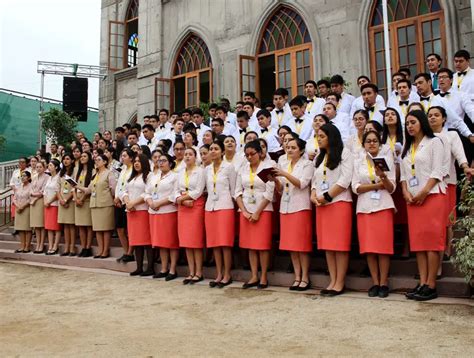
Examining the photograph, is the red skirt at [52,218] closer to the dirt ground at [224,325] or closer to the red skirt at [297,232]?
the dirt ground at [224,325]

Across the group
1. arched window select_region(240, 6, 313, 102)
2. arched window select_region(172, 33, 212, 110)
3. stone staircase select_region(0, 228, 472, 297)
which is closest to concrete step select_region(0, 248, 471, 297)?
stone staircase select_region(0, 228, 472, 297)

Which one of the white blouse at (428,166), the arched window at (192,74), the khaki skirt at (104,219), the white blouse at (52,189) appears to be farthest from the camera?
the arched window at (192,74)

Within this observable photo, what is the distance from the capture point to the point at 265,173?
5.08m

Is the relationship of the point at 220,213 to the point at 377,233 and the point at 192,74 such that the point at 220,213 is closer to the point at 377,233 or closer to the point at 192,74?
the point at 377,233

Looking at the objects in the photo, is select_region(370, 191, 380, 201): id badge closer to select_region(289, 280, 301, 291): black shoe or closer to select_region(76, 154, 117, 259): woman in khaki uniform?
select_region(289, 280, 301, 291): black shoe

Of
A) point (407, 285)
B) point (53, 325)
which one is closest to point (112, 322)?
point (53, 325)

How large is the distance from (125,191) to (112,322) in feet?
9.30

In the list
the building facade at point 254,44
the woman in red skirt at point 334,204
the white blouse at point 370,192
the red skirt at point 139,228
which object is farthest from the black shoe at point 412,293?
the building facade at point 254,44

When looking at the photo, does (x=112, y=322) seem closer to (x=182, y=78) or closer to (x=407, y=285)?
(x=407, y=285)

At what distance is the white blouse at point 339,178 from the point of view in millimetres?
4953

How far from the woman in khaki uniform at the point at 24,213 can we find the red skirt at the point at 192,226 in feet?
14.5

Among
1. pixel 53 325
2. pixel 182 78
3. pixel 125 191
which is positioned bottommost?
pixel 53 325

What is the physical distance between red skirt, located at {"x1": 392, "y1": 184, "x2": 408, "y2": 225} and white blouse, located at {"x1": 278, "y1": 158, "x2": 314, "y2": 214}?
966 mm

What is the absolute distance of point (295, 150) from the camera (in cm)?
536
